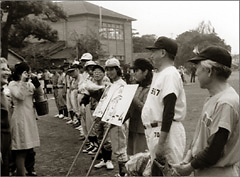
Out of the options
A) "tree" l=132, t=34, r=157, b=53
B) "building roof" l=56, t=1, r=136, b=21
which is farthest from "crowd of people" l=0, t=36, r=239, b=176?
"tree" l=132, t=34, r=157, b=53

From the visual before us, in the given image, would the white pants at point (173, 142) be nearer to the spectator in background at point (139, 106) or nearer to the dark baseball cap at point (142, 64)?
the spectator in background at point (139, 106)

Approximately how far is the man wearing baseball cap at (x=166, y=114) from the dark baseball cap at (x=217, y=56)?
2.53ft

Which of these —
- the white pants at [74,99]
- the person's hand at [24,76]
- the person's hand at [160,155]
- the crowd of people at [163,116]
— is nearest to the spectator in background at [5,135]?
the crowd of people at [163,116]

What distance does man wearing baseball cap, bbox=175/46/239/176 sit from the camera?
97.6 inches

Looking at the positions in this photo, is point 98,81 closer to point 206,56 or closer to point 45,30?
point 206,56

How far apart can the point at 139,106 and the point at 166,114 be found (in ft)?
3.87

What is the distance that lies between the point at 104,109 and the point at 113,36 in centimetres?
4216

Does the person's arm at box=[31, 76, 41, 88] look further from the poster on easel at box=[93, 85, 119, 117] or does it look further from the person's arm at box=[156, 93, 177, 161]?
the person's arm at box=[156, 93, 177, 161]

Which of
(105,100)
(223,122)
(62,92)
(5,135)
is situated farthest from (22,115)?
(62,92)

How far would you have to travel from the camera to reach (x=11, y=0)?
80.7 feet

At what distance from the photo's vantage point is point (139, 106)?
4539 millimetres

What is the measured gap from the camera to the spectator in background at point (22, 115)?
17.0 feet

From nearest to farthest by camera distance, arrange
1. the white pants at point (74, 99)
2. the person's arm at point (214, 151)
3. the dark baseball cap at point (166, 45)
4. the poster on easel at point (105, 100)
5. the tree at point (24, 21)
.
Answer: the person's arm at point (214, 151) → the dark baseball cap at point (166, 45) → the poster on easel at point (105, 100) → the white pants at point (74, 99) → the tree at point (24, 21)

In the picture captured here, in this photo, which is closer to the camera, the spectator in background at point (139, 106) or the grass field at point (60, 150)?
the spectator in background at point (139, 106)
